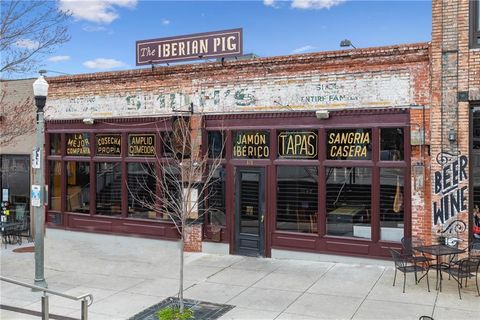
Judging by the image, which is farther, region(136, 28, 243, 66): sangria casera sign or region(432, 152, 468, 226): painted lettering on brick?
region(136, 28, 243, 66): sangria casera sign

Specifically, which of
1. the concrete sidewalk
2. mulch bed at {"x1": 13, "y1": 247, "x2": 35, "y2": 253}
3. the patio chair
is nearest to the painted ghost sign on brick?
the patio chair

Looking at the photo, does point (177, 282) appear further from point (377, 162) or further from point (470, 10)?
point (470, 10)

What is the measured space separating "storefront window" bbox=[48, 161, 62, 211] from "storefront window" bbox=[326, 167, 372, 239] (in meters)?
9.76

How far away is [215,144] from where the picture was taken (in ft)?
46.0

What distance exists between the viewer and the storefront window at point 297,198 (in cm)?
1273

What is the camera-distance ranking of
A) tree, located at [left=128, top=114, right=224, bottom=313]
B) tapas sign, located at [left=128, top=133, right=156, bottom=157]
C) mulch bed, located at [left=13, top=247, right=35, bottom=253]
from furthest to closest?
tapas sign, located at [left=128, top=133, right=156, bottom=157] → mulch bed, located at [left=13, top=247, right=35, bottom=253] → tree, located at [left=128, top=114, right=224, bottom=313]

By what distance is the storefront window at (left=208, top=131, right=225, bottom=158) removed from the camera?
13.9 m

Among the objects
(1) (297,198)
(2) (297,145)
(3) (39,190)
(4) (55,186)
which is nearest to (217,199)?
(1) (297,198)

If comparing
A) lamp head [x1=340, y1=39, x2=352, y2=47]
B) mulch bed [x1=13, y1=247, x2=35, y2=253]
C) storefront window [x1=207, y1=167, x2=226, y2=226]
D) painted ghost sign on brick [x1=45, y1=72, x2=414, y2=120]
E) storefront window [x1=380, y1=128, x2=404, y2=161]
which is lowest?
mulch bed [x1=13, y1=247, x2=35, y2=253]

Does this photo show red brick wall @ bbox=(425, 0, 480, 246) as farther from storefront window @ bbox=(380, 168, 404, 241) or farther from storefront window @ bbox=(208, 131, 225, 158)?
storefront window @ bbox=(208, 131, 225, 158)

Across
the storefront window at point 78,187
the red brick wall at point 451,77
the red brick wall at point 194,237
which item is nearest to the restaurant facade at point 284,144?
the red brick wall at point 194,237

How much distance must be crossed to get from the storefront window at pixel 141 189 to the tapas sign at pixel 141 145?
0.34m

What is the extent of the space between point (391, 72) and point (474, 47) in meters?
1.81

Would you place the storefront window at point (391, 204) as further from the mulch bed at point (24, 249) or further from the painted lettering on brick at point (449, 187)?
the mulch bed at point (24, 249)
